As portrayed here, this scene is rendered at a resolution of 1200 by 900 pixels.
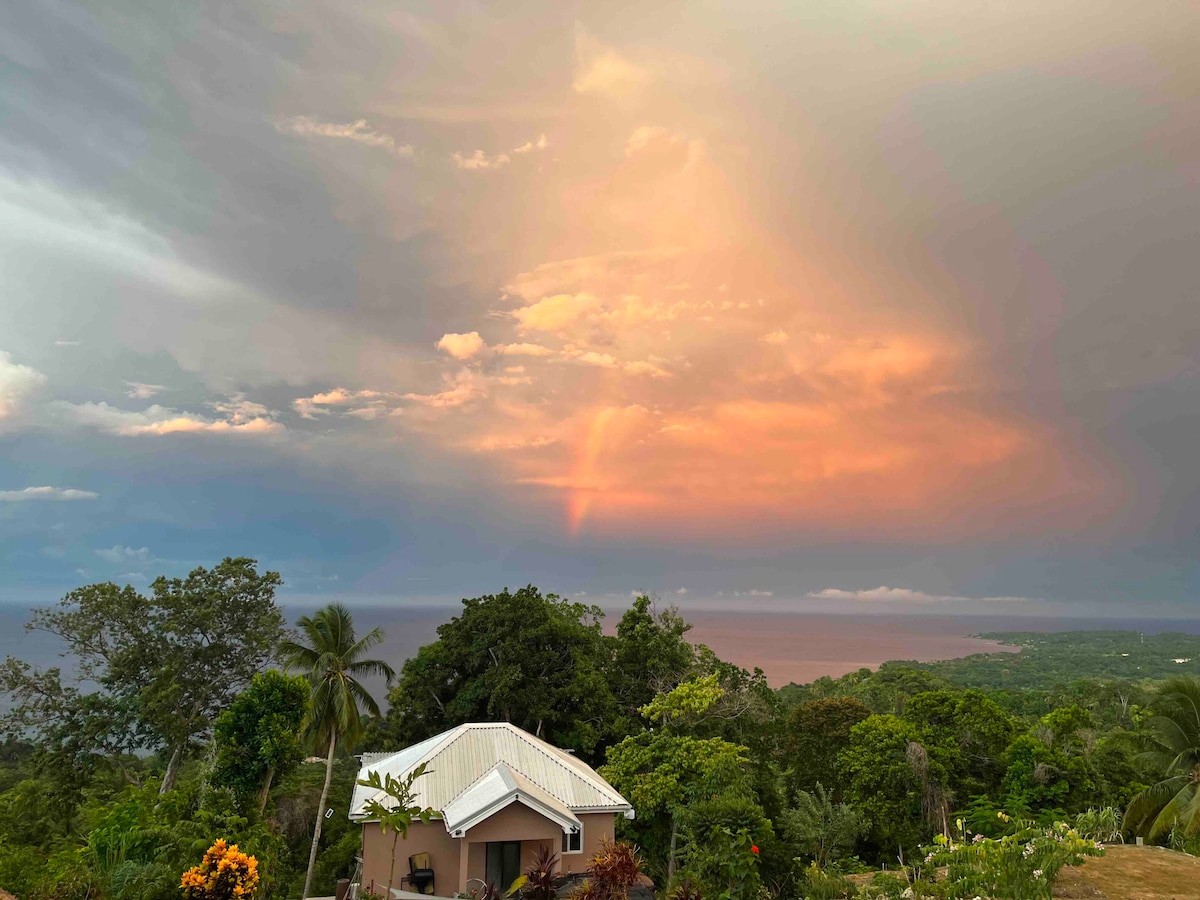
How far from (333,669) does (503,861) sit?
11.2 meters

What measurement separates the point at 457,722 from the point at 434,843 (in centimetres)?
1113

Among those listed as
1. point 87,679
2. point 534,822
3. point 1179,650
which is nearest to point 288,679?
point 534,822

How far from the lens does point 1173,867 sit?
9508 mm

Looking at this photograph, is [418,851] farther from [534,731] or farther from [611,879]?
[534,731]

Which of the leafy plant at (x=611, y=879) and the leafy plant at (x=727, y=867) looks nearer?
the leafy plant at (x=611, y=879)

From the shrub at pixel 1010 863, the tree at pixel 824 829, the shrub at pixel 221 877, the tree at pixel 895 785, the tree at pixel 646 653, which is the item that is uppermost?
the tree at pixel 646 653

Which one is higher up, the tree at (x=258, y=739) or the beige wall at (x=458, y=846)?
the tree at (x=258, y=739)

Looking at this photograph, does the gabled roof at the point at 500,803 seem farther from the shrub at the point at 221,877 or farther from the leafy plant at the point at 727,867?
the shrub at the point at 221,877

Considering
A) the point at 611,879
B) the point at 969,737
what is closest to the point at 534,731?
the point at 969,737

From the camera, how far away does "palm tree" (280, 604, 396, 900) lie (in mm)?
25156

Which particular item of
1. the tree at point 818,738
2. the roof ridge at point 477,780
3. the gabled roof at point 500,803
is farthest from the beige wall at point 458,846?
the tree at point 818,738

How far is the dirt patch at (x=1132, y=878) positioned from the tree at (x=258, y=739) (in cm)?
1402

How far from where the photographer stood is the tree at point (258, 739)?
1450cm

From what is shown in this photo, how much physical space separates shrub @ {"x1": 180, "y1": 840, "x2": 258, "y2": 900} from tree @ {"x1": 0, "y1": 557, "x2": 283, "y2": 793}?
22218 millimetres
